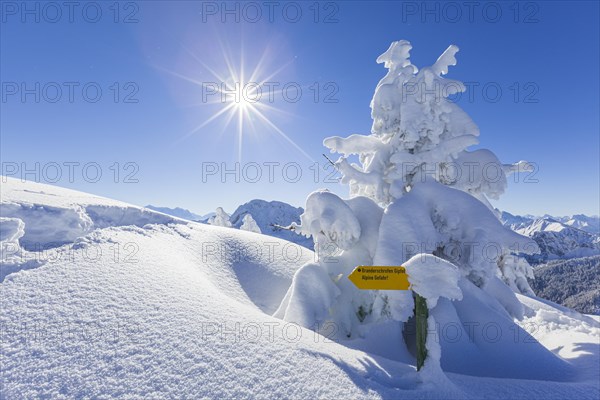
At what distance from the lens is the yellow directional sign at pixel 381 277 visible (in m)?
4.87

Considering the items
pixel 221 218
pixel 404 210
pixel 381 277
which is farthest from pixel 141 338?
pixel 221 218

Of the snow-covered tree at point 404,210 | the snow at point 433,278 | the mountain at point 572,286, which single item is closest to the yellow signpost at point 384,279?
the snow at point 433,278

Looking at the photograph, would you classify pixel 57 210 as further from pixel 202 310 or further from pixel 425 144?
pixel 425 144

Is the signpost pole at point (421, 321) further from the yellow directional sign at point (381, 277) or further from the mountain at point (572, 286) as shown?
the mountain at point (572, 286)

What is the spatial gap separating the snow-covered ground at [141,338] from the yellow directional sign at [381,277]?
1255mm

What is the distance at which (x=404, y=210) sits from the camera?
869 centimetres

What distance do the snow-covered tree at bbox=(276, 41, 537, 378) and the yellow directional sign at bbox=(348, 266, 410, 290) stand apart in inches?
103

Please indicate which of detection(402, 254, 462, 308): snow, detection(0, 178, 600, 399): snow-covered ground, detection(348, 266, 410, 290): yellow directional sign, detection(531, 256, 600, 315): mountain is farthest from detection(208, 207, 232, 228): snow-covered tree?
detection(531, 256, 600, 315): mountain

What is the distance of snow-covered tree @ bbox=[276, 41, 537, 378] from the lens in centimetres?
801

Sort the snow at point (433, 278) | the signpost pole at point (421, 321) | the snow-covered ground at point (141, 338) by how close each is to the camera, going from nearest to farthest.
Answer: the snow-covered ground at point (141, 338)
the snow at point (433, 278)
the signpost pole at point (421, 321)

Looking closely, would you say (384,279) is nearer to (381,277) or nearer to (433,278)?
(381,277)

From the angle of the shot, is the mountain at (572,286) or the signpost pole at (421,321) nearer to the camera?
the signpost pole at (421,321)

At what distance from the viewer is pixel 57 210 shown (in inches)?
250

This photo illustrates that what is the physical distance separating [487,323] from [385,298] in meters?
3.18
